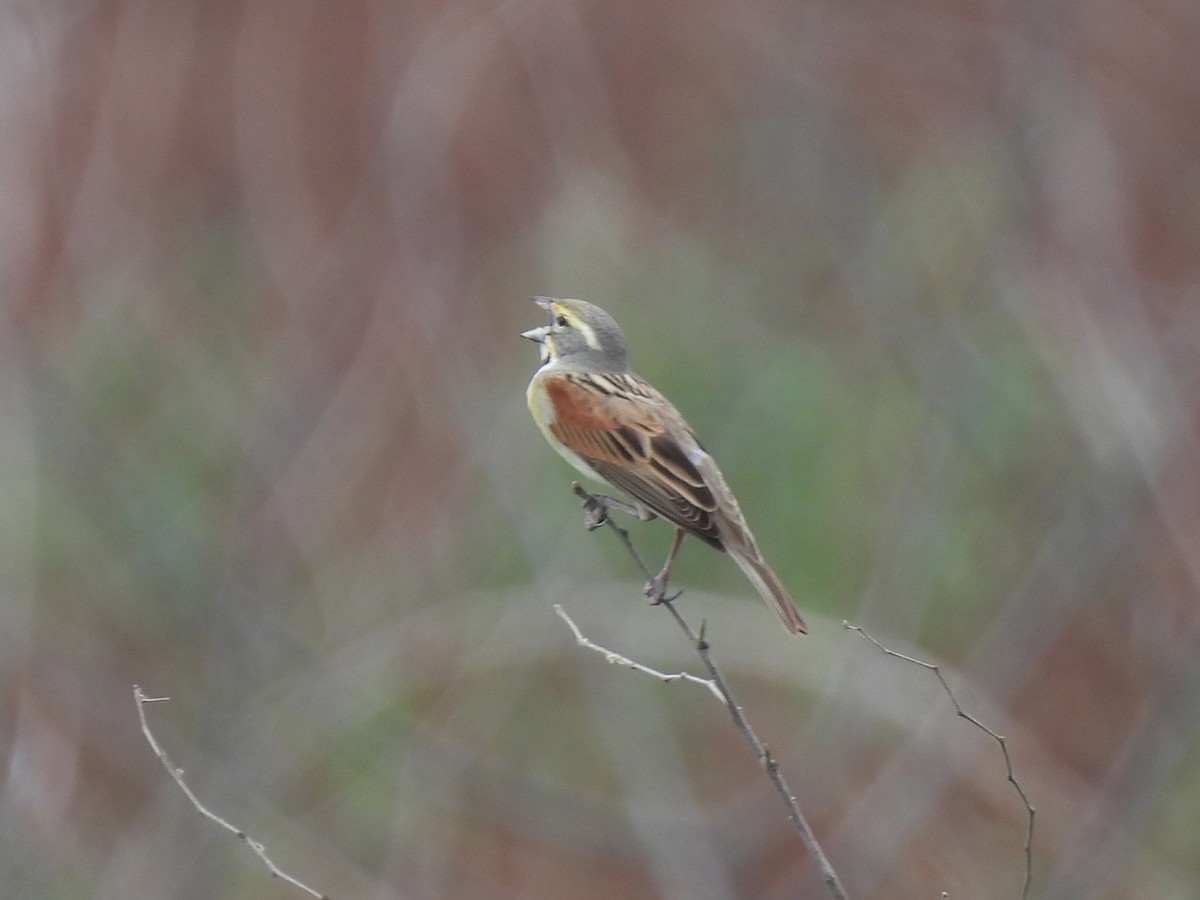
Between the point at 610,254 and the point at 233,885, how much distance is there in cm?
365

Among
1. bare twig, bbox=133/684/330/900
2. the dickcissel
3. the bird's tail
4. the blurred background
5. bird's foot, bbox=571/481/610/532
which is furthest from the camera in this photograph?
the blurred background

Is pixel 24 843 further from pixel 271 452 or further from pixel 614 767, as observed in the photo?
pixel 614 767

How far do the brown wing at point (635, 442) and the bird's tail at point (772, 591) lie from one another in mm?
86

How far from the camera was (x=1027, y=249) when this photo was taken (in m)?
8.74

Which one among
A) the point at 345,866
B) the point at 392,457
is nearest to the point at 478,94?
the point at 392,457

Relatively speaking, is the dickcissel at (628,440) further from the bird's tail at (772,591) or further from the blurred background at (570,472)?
the blurred background at (570,472)

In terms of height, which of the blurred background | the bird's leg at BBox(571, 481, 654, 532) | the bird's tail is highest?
the bird's tail

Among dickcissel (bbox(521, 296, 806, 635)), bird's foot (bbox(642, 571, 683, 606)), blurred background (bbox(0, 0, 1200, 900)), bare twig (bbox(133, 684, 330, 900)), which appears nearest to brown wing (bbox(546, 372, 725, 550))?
dickcissel (bbox(521, 296, 806, 635))

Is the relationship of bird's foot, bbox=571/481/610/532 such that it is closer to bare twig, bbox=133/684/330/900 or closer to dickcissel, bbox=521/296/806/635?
dickcissel, bbox=521/296/806/635

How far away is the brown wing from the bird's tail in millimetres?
86

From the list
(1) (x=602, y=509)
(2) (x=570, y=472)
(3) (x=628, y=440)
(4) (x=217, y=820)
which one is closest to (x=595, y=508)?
(1) (x=602, y=509)

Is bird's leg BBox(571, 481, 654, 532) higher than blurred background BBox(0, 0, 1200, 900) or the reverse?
higher

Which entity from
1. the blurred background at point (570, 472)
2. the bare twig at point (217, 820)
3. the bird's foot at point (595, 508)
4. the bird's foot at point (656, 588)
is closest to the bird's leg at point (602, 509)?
the bird's foot at point (595, 508)

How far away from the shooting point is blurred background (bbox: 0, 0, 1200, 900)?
7.60 metres
